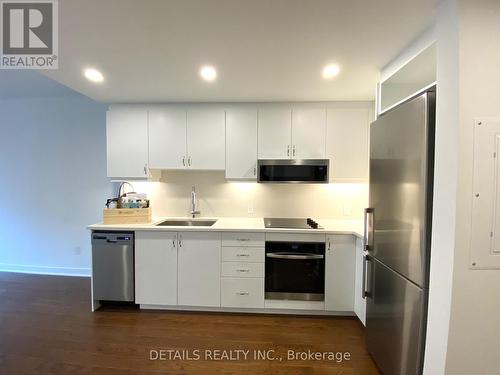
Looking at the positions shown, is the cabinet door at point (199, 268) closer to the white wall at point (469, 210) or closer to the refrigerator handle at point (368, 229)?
the refrigerator handle at point (368, 229)

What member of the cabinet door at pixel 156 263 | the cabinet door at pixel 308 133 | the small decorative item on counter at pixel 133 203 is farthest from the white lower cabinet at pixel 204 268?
the cabinet door at pixel 308 133

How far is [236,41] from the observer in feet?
5.31

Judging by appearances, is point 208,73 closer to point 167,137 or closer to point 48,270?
point 167,137

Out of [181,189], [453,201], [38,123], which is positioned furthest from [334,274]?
[38,123]

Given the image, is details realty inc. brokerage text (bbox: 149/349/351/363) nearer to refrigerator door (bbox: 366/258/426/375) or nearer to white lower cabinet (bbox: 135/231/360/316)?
refrigerator door (bbox: 366/258/426/375)

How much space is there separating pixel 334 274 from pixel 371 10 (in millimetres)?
2271

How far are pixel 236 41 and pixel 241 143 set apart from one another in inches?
51.9

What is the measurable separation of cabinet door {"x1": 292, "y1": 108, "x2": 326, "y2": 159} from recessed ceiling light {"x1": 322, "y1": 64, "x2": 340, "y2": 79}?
2.17 feet

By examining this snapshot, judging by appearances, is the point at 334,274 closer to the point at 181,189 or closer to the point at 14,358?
the point at 181,189

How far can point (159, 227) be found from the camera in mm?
2582

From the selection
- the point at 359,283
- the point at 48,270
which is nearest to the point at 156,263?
the point at 359,283

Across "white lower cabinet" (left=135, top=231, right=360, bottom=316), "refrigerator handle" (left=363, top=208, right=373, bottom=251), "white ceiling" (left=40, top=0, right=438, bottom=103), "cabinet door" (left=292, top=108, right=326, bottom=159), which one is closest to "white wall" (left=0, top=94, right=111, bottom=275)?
"white ceiling" (left=40, top=0, right=438, bottom=103)

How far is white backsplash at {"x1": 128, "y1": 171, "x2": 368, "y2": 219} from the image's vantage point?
121 inches

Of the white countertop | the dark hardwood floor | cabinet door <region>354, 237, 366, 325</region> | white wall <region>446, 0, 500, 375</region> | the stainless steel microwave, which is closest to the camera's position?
white wall <region>446, 0, 500, 375</region>
